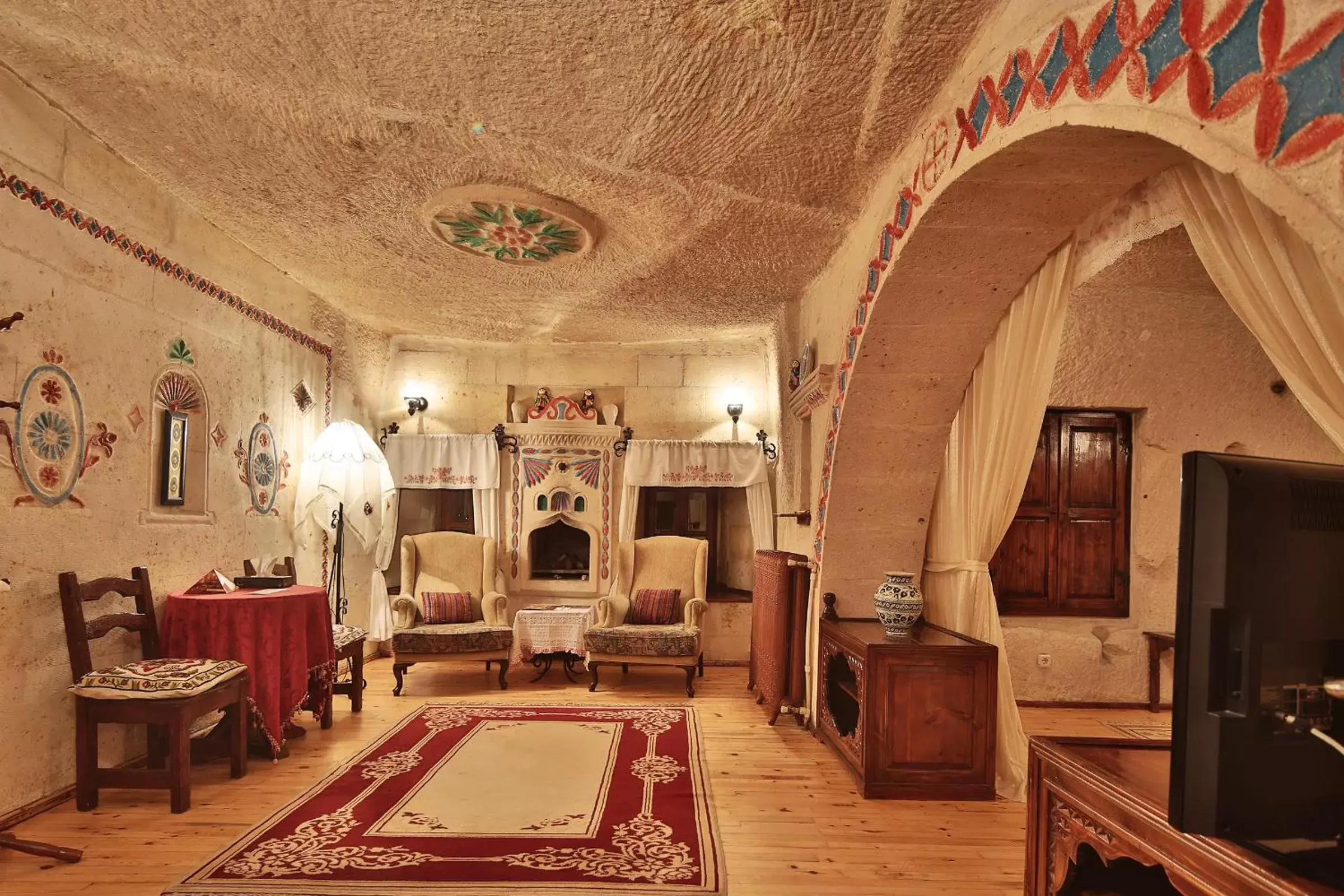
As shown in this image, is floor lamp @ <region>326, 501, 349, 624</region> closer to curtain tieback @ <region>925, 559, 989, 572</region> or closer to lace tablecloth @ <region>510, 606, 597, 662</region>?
lace tablecloth @ <region>510, 606, 597, 662</region>

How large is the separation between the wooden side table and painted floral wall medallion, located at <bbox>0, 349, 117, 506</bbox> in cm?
598

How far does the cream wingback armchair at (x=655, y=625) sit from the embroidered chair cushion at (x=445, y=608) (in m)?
0.99

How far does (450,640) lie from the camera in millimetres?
5180

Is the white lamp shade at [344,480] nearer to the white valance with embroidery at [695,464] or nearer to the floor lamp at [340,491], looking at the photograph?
the floor lamp at [340,491]

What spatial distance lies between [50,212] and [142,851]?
254cm

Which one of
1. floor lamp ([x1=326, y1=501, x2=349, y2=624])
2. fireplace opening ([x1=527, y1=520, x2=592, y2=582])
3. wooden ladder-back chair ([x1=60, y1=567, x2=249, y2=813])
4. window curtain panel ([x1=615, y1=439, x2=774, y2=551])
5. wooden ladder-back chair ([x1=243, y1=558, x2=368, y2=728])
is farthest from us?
fireplace opening ([x1=527, y1=520, x2=592, y2=582])

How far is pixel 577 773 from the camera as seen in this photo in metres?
3.55

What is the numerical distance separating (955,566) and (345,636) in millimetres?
3519

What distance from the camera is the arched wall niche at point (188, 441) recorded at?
3.76 m

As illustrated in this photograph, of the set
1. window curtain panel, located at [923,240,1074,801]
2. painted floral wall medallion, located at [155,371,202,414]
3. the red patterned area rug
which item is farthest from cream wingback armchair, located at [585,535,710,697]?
painted floral wall medallion, located at [155,371,202,414]

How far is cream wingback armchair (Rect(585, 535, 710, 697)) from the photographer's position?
5180 mm

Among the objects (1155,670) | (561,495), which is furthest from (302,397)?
(1155,670)

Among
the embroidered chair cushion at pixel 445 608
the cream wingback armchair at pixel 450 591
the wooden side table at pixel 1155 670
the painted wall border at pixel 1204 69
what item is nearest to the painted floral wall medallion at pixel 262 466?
the cream wingback armchair at pixel 450 591

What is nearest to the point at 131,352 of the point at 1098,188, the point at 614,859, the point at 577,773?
the point at 577,773
